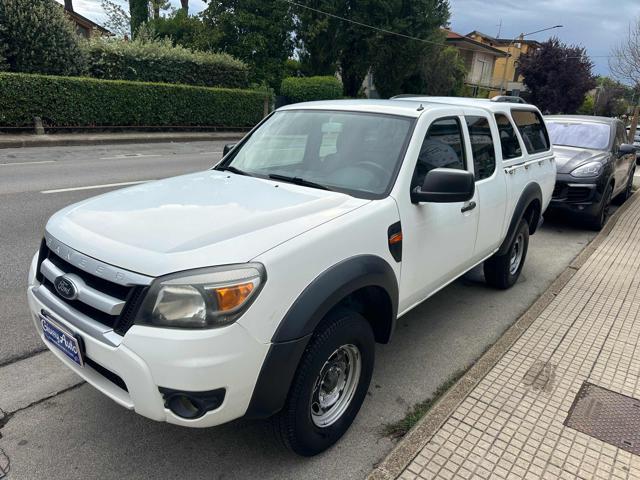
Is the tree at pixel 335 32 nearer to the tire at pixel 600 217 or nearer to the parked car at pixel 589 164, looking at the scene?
the parked car at pixel 589 164

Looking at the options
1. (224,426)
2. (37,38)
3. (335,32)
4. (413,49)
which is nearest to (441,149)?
(224,426)

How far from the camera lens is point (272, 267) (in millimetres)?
2004

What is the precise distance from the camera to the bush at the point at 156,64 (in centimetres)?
1778

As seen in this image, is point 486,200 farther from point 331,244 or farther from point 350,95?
point 350,95

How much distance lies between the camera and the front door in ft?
9.60

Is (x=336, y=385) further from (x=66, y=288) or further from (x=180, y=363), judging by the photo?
(x=66, y=288)

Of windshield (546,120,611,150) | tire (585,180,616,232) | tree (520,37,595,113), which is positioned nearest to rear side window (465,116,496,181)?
tire (585,180,616,232)

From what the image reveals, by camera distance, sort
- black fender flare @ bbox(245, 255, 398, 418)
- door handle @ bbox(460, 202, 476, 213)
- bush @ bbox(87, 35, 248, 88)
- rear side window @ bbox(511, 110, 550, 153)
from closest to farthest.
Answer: black fender flare @ bbox(245, 255, 398, 418)
door handle @ bbox(460, 202, 476, 213)
rear side window @ bbox(511, 110, 550, 153)
bush @ bbox(87, 35, 248, 88)

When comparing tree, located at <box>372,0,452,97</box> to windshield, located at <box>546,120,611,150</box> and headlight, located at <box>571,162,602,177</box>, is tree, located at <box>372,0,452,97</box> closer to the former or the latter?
windshield, located at <box>546,120,611,150</box>

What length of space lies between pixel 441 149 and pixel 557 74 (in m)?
37.5

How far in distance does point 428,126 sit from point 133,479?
2.65 metres

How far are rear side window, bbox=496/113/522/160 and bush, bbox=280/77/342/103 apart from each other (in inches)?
856

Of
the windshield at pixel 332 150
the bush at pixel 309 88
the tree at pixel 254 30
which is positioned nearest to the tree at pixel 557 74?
the bush at pixel 309 88

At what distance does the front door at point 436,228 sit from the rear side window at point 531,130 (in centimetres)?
158
